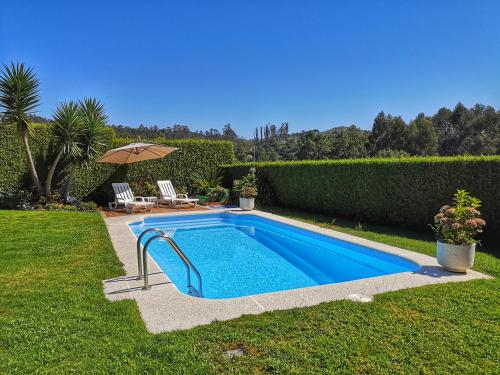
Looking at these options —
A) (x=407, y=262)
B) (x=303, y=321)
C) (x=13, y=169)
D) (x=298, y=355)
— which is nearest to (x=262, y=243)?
(x=407, y=262)

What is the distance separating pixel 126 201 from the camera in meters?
13.0

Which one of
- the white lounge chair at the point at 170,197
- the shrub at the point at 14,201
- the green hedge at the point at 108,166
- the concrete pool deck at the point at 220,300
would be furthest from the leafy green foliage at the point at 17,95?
the concrete pool deck at the point at 220,300

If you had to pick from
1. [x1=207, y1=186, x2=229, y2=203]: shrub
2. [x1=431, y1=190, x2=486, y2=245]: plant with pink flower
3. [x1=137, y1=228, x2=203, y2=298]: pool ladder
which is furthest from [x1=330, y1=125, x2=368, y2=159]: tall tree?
[x1=137, y1=228, x2=203, y2=298]: pool ladder

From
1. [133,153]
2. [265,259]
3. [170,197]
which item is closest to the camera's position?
[265,259]

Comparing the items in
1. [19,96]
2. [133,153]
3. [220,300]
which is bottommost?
[220,300]

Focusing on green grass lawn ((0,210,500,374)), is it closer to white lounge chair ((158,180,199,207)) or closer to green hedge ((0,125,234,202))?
white lounge chair ((158,180,199,207))

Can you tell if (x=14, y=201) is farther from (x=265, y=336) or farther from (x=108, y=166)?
(x=265, y=336)

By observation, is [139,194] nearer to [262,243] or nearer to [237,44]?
[262,243]

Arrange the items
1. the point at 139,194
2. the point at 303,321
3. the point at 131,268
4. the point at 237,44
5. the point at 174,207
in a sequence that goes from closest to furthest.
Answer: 1. the point at 303,321
2. the point at 131,268
3. the point at 174,207
4. the point at 139,194
5. the point at 237,44

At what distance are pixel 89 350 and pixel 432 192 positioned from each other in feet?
26.9

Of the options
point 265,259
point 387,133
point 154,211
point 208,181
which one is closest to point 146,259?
point 265,259

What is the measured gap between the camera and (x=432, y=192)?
28.1ft

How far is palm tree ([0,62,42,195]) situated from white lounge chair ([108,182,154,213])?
3.17 meters

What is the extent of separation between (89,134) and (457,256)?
12.5 metres
